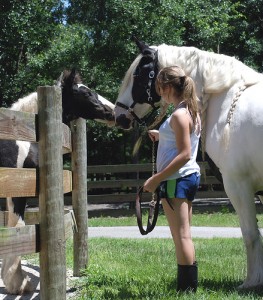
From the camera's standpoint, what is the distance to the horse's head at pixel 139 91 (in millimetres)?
5562

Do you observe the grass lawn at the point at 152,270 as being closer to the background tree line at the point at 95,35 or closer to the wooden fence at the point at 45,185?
the wooden fence at the point at 45,185

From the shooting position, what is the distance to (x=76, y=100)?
22.0 ft

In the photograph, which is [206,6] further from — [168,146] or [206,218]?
[168,146]

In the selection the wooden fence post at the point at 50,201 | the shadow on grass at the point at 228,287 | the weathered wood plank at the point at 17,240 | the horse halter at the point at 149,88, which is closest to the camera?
the weathered wood plank at the point at 17,240

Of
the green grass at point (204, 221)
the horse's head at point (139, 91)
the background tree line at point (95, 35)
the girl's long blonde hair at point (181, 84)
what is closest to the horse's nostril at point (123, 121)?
the horse's head at point (139, 91)

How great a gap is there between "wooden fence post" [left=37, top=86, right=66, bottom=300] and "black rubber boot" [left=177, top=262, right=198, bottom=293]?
1224mm

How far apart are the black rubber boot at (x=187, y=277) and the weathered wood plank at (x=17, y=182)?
4.93ft

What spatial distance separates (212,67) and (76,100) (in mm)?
2030

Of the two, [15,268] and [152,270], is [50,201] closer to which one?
[15,268]

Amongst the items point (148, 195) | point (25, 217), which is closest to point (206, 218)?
point (148, 195)

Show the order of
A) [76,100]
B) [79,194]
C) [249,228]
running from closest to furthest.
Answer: [249,228]
[79,194]
[76,100]

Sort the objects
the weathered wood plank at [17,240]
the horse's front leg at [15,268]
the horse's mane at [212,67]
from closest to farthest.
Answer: the weathered wood plank at [17,240] → the horse's mane at [212,67] → the horse's front leg at [15,268]

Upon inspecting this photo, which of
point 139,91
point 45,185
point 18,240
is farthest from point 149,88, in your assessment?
point 18,240

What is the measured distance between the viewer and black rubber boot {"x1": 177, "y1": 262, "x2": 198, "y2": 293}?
4473 mm
